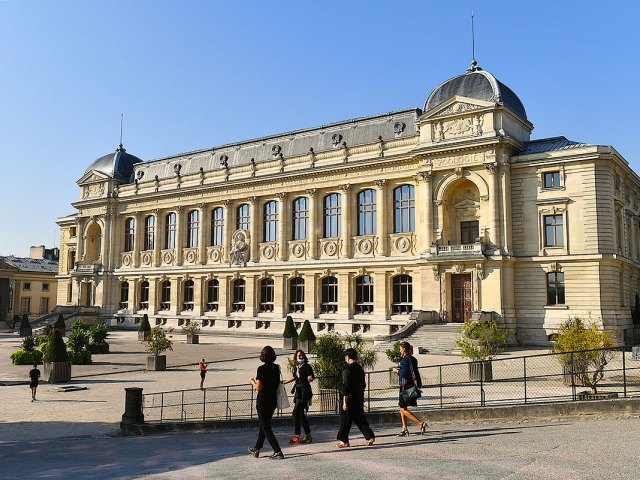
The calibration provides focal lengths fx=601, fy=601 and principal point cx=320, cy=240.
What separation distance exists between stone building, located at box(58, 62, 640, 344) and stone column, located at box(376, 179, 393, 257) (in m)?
0.11

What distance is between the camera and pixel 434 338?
124 feet

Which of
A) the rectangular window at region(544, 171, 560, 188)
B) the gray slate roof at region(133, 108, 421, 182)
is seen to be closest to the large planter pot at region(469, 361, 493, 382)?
the rectangular window at region(544, 171, 560, 188)

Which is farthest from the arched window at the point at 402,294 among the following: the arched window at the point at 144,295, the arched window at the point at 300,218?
the arched window at the point at 144,295

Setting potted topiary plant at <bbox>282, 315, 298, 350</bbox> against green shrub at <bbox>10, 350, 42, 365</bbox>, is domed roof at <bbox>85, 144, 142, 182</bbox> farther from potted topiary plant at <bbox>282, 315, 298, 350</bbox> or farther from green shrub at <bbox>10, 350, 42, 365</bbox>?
green shrub at <bbox>10, 350, 42, 365</bbox>

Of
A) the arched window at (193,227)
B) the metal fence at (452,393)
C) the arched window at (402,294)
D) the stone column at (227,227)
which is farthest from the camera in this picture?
the arched window at (193,227)

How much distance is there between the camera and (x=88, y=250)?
227ft

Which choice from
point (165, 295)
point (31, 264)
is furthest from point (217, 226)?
point (31, 264)

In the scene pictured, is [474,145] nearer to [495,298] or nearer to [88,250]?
[495,298]

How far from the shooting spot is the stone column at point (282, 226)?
2074 inches

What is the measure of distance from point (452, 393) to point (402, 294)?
1060 inches

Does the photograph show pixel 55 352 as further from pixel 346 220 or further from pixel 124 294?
pixel 124 294

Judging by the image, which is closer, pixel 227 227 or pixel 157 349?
pixel 157 349

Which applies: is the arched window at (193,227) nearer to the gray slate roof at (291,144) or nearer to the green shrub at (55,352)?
the gray slate roof at (291,144)

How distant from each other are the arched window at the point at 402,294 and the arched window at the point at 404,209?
3764 mm
